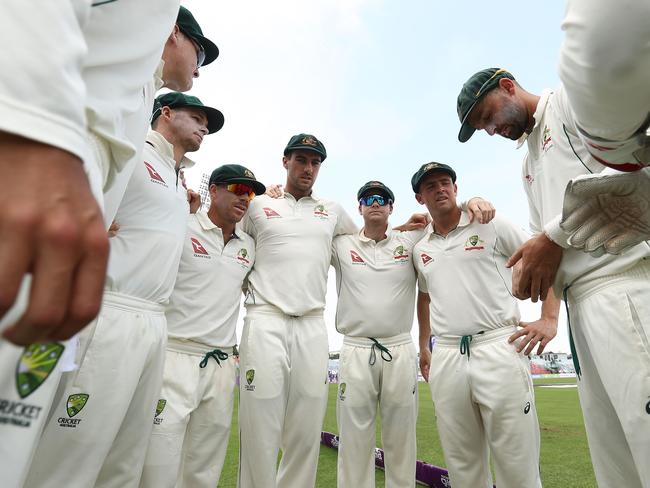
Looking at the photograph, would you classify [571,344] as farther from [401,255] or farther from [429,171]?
[401,255]

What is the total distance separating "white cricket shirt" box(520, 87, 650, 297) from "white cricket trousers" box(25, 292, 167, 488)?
2.04m

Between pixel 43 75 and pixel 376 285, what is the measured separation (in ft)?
12.1

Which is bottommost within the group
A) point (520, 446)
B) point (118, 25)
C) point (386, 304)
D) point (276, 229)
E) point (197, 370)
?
point (520, 446)

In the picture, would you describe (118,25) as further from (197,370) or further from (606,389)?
(197,370)

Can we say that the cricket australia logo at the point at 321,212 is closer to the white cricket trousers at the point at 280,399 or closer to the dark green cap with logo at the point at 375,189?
the dark green cap with logo at the point at 375,189

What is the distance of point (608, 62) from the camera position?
749 millimetres

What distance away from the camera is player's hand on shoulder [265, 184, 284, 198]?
4082mm

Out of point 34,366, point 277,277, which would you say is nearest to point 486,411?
point 277,277

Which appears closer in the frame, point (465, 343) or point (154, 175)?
point (154, 175)

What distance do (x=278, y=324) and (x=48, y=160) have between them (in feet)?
10.3

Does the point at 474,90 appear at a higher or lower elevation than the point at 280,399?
higher

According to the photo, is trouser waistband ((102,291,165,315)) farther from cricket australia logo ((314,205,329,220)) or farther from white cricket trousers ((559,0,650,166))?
white cricket trousers ((559,0,650,166))

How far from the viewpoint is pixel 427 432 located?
7.94 metres

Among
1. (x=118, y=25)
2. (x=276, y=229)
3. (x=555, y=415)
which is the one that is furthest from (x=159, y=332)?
(x=555, y=415)
